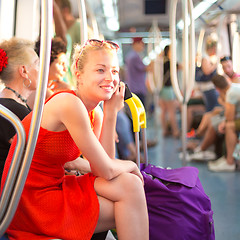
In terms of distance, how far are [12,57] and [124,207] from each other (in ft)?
3.37

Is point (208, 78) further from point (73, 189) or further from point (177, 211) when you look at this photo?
point (73, 189)

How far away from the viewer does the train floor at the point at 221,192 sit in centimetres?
237

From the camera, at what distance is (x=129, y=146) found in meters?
3.89

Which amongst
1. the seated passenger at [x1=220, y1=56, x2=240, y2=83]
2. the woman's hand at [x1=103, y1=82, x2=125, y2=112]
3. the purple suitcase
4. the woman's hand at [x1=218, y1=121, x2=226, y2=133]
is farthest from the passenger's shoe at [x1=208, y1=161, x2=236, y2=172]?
the woman's hand at [x1=103, y1=82, x2=125, y2=112]

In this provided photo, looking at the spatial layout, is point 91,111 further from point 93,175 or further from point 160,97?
point 160,97

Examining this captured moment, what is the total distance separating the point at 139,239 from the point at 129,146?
8.05 ft

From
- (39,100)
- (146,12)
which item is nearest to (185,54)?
(39,100)

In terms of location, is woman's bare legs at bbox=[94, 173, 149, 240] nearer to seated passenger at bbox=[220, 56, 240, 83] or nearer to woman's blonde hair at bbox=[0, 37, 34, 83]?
woman's blonde hair at bbox=[0, 37, 34, 83]

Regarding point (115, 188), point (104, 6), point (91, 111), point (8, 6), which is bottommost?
point (115, 188)

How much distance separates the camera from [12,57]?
1.89m

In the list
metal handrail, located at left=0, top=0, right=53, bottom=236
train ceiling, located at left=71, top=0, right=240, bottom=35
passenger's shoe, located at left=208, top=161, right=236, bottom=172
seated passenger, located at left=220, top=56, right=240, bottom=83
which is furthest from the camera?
train ceiling, located at left=71, top=0, right=240, bottom=35

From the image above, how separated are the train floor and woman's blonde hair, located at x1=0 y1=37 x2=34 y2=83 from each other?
1.60 metres

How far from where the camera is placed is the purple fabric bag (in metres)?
1.62

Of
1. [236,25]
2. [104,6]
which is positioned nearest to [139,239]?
[236,25]
